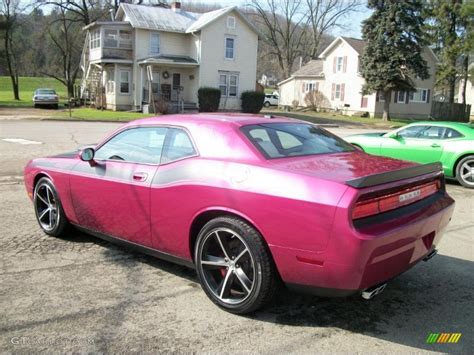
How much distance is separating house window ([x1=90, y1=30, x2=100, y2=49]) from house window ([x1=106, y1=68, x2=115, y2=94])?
83.4 inches

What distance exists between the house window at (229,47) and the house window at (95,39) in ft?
32.7

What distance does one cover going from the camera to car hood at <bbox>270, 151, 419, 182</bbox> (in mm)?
3629

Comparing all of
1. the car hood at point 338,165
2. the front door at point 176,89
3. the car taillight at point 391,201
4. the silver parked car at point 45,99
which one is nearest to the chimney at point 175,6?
the front door at point 176,89

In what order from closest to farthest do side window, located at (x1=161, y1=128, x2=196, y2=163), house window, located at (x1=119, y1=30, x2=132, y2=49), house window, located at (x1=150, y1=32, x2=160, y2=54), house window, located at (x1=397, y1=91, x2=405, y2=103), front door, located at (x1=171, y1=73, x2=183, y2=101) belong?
side window, located at (x1=161, y1=128, x2=196, y2=163), house window, located at (x1=150, y1=32, x2=160, y2=54), house window, located at (x1=119, y1=30, x2=132, y2=49), front door, located at (x1=171, y1=73, x2=183, y2=101), house window, located at (x1=397, y1=91, x2=405, y2=103)

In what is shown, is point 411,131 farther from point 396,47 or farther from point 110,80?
point 110,80

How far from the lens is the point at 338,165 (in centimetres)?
399

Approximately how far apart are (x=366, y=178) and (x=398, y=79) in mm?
37138

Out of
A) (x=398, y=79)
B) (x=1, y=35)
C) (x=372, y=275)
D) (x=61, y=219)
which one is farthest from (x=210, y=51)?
(x=372, y=275)

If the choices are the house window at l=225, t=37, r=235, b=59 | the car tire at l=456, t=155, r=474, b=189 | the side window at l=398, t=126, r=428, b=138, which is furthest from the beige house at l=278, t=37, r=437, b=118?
the car tire at l=456, t=155, r=474, b=189

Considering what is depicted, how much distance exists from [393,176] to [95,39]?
1551 inches

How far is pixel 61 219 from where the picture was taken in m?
5.57

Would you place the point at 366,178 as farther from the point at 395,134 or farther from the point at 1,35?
the point at 1,35

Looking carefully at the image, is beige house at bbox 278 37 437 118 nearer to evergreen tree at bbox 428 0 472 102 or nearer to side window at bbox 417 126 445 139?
evergreen tree at bbox 428 0 472 102

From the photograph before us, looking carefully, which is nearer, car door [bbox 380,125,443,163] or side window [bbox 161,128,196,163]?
side window [bbox 161,128,196,163]
